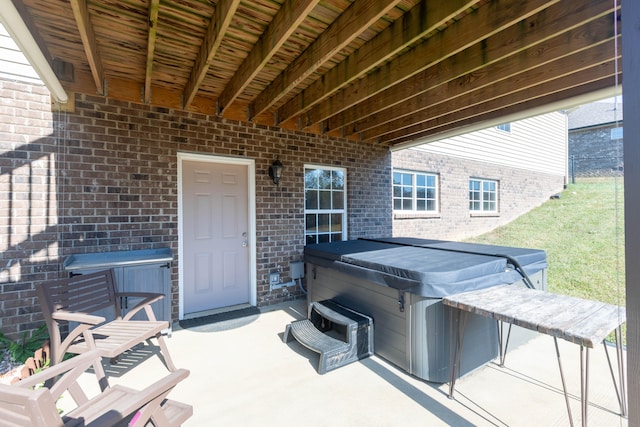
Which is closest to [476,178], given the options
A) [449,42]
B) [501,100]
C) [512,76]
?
[501,100]

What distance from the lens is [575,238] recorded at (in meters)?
7.12

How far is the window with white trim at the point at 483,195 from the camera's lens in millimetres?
8484

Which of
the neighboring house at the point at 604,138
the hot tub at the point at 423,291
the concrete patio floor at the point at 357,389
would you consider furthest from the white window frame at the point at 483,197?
the concrete patio floor at the point at 357,389

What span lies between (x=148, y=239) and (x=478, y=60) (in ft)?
13.4

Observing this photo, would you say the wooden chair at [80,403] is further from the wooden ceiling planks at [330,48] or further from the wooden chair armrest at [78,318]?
the wooden ceiling planks at [330,48]

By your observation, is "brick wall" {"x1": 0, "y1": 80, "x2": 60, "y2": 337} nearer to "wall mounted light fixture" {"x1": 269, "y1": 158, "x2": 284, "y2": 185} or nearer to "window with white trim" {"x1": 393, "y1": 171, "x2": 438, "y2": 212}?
"wall mounted light fixture" {"x1": 269, "y1": 158, "x2": 284, "y2": 185}

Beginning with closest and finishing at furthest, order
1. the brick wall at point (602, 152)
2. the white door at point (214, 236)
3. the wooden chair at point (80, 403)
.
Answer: the wooden chair at point (80, 403), the brick wall at point (602, 152), the white door at point (214, 236)

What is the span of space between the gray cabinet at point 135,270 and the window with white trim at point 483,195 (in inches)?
312

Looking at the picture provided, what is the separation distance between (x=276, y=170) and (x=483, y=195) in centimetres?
700

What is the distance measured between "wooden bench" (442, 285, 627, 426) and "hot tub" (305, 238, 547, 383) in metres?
0.11

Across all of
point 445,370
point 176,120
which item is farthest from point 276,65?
point 445,370

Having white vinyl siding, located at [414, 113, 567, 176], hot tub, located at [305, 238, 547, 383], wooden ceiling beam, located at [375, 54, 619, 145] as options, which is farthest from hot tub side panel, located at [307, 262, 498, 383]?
white vinyl siding, located at [414, 113, 567, 176]

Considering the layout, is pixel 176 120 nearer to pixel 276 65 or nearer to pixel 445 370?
pixel 276 65

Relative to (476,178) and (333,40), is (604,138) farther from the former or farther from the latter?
(476,178)
